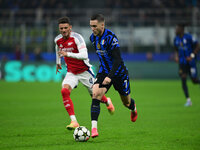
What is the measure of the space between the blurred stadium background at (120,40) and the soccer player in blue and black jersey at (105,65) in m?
18.1

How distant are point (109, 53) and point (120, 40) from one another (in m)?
18.8

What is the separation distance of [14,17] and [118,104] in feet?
53.3

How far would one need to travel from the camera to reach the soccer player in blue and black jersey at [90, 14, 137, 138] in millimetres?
7211

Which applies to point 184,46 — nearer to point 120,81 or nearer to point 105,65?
point 120,81

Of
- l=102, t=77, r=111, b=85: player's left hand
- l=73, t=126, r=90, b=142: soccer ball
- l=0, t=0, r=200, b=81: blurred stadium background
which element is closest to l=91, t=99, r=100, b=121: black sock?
l=73, t=126, r=90, b=142: soccer ball

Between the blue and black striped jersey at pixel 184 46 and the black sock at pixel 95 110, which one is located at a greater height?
the blue and black striped jersey at pixel 184 46

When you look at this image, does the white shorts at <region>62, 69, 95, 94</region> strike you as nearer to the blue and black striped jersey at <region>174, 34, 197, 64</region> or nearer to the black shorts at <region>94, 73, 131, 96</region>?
the black shorts at <region>94, 73, 131, 96</region>

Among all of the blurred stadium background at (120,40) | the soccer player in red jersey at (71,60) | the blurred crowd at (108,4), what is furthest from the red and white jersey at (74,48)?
the blurred crowd at (108,4)

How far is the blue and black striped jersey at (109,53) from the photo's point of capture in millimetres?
7281

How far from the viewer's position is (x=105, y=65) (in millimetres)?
7734

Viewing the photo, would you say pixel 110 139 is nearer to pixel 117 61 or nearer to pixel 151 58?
pixel 117 61

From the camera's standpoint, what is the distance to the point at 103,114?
11383 mm

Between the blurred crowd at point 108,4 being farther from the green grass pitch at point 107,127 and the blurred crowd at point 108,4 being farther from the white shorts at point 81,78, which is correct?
the white shorts at point 81,78

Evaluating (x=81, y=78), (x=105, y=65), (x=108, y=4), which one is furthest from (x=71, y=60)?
(x=108, y=4)
